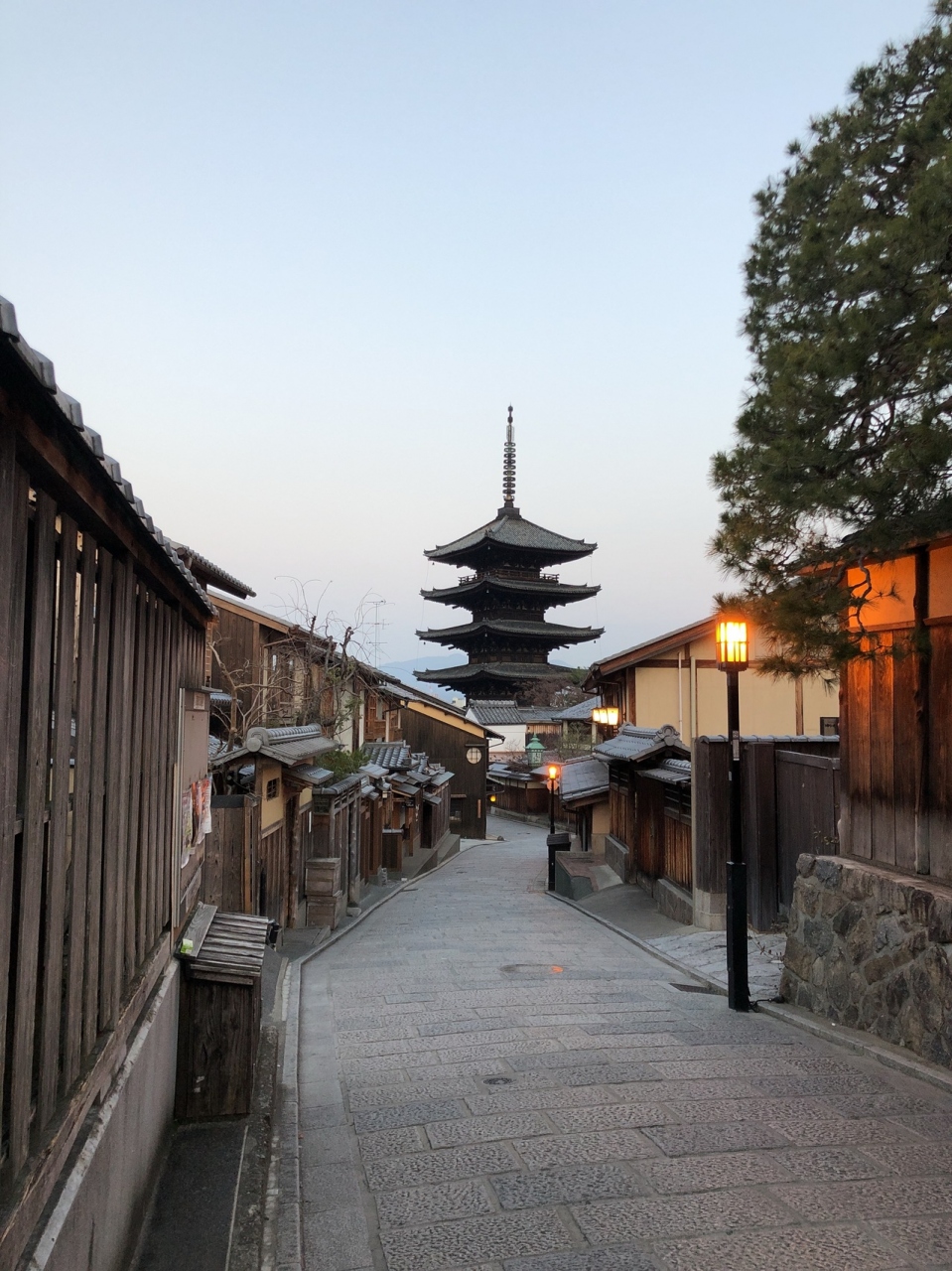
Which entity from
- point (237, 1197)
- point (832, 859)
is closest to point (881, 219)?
point (832, 859)

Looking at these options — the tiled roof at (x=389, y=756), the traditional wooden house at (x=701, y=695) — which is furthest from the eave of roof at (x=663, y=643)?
the tiled roof at (x=389, y=756)

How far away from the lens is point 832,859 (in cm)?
841

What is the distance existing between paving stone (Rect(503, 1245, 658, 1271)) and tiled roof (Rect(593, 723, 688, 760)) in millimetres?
12683

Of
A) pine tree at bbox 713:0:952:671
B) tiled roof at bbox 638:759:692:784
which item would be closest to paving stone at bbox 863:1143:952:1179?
pine tree at bbox 713:0:952:671

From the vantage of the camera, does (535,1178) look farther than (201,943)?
A: No

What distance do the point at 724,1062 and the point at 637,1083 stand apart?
0.94 meters

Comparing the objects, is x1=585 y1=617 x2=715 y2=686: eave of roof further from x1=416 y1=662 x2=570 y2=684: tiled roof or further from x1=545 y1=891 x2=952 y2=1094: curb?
x1=416 y1=662 x2=570 y2=684: tiled roof

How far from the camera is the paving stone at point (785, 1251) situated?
4.02 metres

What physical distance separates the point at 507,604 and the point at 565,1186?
47313mm

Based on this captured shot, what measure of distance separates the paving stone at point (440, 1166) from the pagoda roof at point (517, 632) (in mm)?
44671

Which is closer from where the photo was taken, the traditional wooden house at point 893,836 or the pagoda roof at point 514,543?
the traditional wooden house at point 893,836

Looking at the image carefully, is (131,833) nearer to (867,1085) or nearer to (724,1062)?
(724,1062)

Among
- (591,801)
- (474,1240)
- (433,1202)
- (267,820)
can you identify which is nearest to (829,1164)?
(474,1240)

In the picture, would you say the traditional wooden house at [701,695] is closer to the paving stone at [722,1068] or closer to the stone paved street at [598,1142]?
the stone paved street at [598,1142]
